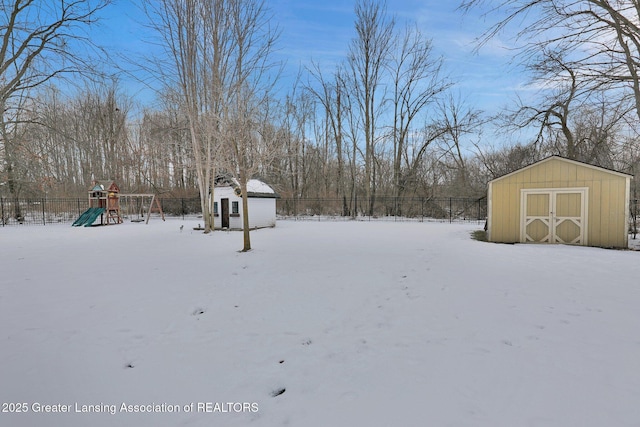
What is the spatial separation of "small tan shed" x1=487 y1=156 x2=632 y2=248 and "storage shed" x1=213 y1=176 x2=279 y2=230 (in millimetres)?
10012

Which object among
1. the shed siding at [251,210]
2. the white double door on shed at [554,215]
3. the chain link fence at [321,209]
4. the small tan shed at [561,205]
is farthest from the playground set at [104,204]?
the white double door on shed at [554,215]

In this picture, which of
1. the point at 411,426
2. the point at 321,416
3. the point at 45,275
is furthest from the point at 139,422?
the point at 45,275

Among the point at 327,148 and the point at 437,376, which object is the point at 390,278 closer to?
the point at 437,376

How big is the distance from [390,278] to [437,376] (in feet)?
10.1

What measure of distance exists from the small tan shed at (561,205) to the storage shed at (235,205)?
32.8ft

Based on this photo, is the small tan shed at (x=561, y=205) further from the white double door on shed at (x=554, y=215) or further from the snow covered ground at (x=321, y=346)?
the snow covered ground at (x=321, y=346)

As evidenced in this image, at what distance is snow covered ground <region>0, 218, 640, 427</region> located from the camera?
2.21 metres

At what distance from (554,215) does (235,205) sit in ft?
41.1

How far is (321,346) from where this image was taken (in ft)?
10.5

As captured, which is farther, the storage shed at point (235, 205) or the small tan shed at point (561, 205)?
the storage shed at point (235, 205)

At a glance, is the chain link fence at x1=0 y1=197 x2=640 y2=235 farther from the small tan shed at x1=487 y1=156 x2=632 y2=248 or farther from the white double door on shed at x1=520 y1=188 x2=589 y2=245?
the white double door on shed at x1=520 y1=188 x2=589 y2=245

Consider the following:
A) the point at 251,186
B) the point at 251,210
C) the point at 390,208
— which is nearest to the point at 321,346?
the point at 251,210

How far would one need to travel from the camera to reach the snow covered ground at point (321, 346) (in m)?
2.21

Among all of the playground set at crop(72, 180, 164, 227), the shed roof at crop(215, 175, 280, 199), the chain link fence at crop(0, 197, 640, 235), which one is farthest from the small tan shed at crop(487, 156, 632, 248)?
the playground set at crop(72, 180, 164, 227)
